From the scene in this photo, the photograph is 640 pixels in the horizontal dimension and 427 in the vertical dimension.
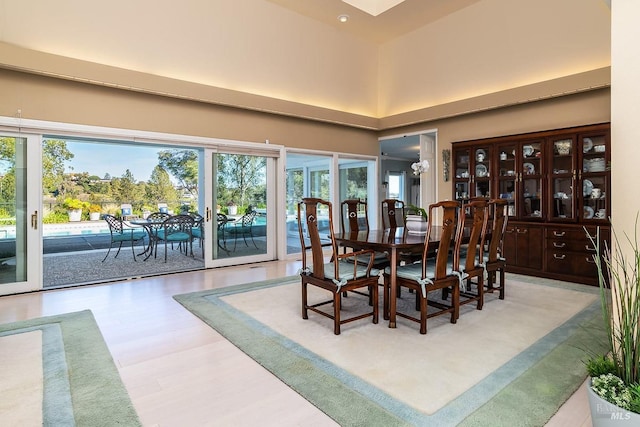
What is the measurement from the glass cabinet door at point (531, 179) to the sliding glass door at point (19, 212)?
6.49m

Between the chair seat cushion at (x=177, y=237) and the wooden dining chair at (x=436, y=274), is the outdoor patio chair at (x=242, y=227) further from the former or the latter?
the wooden dining chair at (x=436, y=274)

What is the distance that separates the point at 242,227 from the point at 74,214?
5.66 m

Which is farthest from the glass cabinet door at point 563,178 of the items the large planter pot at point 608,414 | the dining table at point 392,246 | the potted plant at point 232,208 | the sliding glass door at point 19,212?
the sliding glass door at point 19,212

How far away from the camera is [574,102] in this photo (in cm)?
498

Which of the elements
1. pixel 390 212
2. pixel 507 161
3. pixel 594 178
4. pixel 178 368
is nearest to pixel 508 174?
pixel 507 161

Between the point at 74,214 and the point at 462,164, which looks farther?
the point at 74,214

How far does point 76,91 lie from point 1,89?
716mm

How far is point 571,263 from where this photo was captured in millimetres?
4656

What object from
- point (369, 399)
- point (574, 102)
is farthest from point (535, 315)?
point (574, 102)

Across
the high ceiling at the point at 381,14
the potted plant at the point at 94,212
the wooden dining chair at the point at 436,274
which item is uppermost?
the high ceiling at the point at 381,14

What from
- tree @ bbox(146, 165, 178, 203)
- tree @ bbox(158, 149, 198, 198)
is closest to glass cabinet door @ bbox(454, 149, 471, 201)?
tree @ bbox(158, 149, 198, 198)

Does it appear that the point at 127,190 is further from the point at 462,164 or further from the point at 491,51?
the point at 491,51

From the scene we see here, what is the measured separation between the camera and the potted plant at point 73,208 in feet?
29.7

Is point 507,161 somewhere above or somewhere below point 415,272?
above
